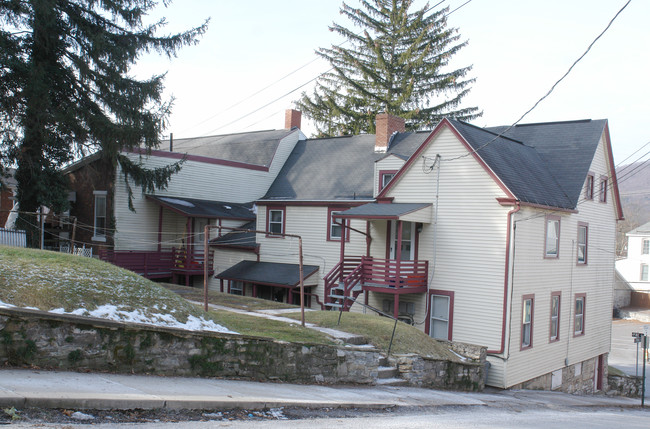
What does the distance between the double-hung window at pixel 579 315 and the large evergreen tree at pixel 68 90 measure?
19.1m

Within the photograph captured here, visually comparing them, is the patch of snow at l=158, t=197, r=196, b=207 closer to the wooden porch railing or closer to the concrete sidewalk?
the wooden porch railing

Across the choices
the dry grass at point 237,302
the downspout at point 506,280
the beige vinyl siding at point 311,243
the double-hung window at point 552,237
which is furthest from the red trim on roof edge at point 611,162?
the dry grass at point 237,302

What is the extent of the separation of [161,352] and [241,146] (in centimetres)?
2703

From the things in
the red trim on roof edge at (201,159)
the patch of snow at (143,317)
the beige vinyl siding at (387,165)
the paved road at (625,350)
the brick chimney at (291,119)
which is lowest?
the paved road at (625,350)

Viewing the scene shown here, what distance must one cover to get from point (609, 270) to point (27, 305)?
84.8 ft

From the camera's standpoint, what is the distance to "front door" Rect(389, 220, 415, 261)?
22.2 metres

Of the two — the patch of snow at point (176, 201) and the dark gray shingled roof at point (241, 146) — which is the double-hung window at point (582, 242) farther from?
the patch of snow at point (176, 201)

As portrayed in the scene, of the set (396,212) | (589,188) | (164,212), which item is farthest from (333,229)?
(589,188)

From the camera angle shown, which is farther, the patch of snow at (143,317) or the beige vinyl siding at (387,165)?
the beige vinyl siding at (387,165)

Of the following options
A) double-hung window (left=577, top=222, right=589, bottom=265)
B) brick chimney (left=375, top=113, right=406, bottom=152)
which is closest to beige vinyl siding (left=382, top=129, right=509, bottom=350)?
double-hung window (left=577, top=222, right=589, bottom=265)

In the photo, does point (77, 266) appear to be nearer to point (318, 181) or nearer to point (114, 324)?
point (114, 324)

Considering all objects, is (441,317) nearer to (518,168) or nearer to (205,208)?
(518,168)

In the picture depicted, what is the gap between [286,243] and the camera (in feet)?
90.6

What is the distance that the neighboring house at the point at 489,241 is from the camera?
20062mm
